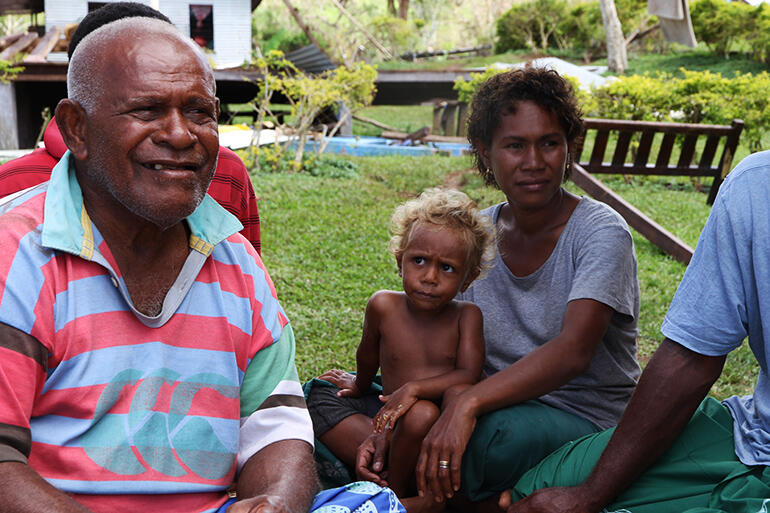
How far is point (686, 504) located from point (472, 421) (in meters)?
0.68

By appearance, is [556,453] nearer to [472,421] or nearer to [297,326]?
[472,421]

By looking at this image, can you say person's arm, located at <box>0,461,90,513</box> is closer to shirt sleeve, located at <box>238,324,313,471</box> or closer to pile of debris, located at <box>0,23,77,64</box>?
shirt sleeve, located at <box>238,324,313,471</box>

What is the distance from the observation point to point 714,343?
1986 mm

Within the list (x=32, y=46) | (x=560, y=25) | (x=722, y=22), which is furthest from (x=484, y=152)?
(x=560, y=25)

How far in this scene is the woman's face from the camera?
280 centimetres

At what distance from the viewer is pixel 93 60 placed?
169 centimetres

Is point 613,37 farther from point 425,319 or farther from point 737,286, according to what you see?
point 737,286

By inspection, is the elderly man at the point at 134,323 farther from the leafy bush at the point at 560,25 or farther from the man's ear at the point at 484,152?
the leafy bush at the point at 560,25

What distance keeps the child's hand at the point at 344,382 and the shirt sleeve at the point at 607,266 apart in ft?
3.28

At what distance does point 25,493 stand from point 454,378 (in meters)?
1.55

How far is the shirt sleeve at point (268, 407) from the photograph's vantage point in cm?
190

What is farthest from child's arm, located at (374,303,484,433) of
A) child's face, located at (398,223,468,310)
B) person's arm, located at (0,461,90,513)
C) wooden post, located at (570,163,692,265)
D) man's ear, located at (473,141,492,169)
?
wooden post, located at (570,163,692,265)

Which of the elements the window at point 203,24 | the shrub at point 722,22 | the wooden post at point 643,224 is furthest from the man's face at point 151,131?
the shrub at point 722,22

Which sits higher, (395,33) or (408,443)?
(395,33)
